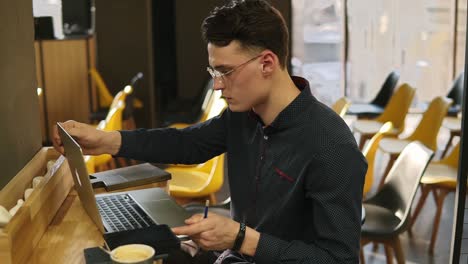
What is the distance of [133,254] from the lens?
4.87 feet

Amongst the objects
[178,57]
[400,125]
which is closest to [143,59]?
[178,57]

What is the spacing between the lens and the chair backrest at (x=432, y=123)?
181 inches

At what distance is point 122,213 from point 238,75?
0.57 m

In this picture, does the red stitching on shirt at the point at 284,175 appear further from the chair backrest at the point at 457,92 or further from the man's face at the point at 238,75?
the chair backrest at the point at 457,92

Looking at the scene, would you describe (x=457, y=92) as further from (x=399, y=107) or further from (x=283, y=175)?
(x=283, y=175)

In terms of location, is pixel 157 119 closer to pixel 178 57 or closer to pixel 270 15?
pixel 178 57

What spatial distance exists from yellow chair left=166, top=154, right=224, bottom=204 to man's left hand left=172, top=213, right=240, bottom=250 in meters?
1.65

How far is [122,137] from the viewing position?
2.30 m

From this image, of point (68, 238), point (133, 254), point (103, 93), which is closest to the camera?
point (133, 254)

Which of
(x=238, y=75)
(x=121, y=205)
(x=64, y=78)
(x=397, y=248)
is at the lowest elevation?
(x=397, y=248)

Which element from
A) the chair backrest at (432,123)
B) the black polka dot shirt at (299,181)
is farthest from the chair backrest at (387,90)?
the black polka dot shirt at (299,181)

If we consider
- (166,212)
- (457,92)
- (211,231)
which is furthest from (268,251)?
(457,92)

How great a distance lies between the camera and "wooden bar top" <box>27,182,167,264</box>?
1.77 meters

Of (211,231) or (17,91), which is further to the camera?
(17,91)
